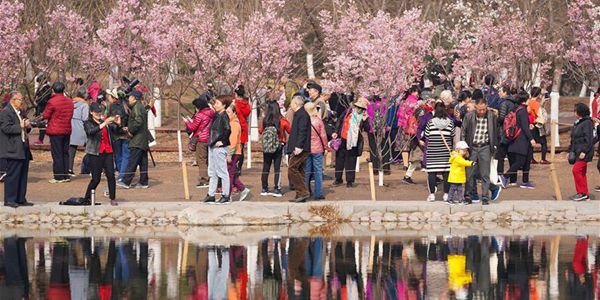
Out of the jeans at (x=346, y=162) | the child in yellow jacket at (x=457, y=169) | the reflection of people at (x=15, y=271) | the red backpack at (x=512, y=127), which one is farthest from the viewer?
the jeans at (x=346, y=162)

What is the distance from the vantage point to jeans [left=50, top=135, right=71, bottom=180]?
2427cm

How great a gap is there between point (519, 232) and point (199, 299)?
7.25 metres

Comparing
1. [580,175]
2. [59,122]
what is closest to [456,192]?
[580,175]

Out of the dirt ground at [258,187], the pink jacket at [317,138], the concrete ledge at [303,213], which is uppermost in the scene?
the pink jacket at [317,138]

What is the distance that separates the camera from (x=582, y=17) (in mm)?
31000

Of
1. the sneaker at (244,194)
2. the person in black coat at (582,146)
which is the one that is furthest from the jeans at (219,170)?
the person in black coat at (582,146)

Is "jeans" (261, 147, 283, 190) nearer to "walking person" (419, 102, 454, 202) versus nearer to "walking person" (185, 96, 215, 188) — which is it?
"walking person" (185, 96, 215, 188)

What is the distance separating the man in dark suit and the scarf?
18.3 ft

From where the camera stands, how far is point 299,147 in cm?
2116

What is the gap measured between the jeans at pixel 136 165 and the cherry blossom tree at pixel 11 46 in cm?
372

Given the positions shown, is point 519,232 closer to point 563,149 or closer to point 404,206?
point 404,206

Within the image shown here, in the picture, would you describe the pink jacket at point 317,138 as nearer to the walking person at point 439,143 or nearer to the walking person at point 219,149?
the walking person at point 219,149

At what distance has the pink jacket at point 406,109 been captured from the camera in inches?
993

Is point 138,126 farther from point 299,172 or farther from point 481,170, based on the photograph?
point 481,170
